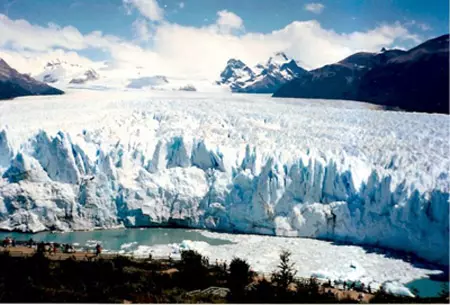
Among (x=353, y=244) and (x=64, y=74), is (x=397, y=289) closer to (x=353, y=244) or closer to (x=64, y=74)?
(x=353, y=244)

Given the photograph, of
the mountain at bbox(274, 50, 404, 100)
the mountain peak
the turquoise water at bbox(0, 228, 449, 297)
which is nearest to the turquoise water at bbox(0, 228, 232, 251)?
the turquoise water at bbox(0, 228, 449, 297)

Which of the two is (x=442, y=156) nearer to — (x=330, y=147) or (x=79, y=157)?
(x=330, y=147)

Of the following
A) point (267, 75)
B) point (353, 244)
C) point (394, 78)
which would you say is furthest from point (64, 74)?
point (353, 244)

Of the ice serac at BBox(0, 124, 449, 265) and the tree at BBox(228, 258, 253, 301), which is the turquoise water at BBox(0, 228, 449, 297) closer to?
the ice serac at BBox(0, 124, 449, 265)

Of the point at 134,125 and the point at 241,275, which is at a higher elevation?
the point at 134,125

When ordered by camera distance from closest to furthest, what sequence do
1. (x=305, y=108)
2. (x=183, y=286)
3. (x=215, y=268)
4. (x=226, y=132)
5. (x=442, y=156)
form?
(x=183, y=286) → (x=215, y=268) → (x=442, y=156) → (x=226, y=132) → (x=305, y=108)

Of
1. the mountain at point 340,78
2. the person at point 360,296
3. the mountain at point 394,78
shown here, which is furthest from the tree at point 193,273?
the mountain at point 340,78

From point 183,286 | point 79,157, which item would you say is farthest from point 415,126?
point 79,157
